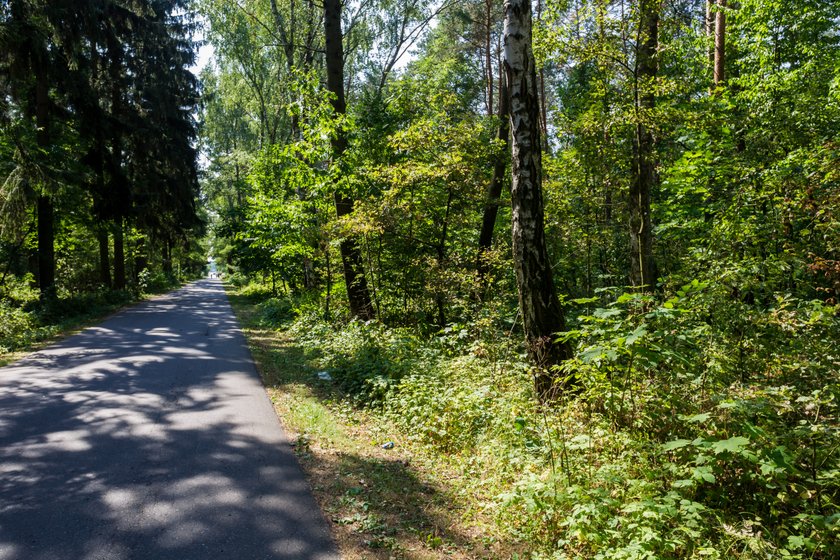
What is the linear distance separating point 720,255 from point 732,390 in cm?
305

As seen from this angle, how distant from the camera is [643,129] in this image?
759 cm

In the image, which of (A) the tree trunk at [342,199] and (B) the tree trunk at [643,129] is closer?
(B) the tree trunk at [643,129]

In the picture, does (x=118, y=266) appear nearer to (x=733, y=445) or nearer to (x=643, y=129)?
(x=643, y=129)

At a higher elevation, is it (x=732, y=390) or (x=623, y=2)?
(x=623, y=2)

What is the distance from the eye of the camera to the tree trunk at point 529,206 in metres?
5.71

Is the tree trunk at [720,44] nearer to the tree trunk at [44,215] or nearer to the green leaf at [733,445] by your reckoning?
the green leaf at [733,445]

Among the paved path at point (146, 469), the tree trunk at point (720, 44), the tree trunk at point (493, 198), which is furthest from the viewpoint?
the tree trunk at point (720, 44)

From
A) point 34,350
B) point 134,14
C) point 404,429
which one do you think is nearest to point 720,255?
point 404,429

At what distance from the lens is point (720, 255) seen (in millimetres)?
6168

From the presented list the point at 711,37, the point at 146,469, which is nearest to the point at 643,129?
the point at 711,37

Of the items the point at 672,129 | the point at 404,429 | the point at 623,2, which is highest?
the point at 623,2

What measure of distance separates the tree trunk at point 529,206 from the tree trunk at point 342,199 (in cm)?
614

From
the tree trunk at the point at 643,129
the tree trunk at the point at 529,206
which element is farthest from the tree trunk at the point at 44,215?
the tree trunk at the point at 643,129

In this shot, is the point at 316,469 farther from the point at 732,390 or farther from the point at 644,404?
the point at 732,390
